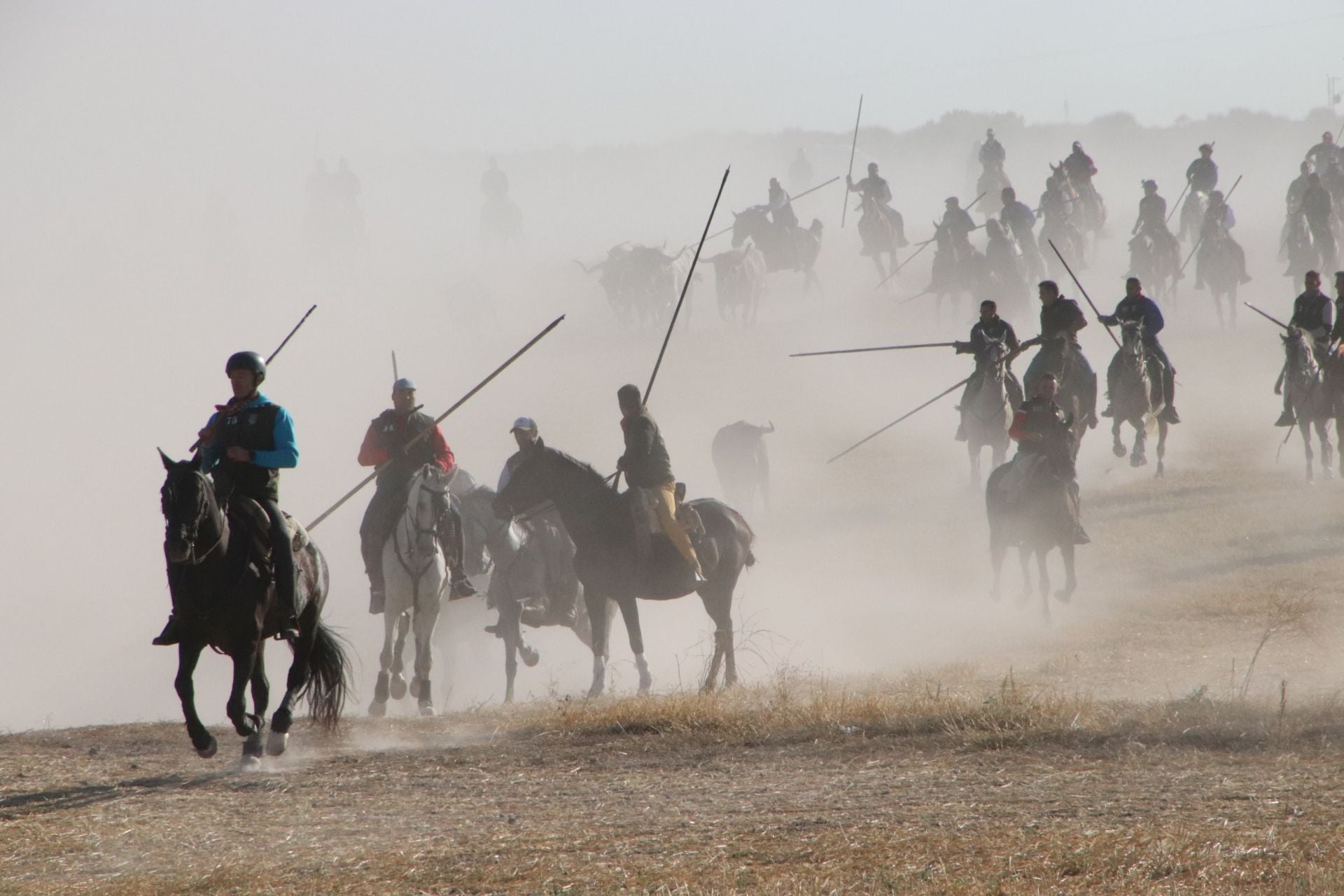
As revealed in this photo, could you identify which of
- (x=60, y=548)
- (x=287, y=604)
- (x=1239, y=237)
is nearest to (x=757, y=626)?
(x=287, y=604)

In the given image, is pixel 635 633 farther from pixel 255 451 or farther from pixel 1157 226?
pixel 1157 226

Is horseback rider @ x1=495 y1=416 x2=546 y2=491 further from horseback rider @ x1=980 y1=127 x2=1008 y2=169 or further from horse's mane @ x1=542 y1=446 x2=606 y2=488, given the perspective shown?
horseback rider @ x1=980 y1=127 x2=1008 y2=169

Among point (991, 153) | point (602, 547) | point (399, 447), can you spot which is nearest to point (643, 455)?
point (602, 547)

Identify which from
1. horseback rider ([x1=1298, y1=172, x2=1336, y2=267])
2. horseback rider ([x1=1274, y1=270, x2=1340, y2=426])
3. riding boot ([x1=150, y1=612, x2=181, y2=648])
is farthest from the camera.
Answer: horseback rider ([x1=1298, y1=172, x2=1336, y2=267])

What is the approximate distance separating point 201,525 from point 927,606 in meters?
12.3

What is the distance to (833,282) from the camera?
55.4 metres

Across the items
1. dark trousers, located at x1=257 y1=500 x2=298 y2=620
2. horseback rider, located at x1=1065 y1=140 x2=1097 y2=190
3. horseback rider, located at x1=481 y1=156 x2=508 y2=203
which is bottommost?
dark trousers, located at x1=257 y1=500 x2=298 y2=620

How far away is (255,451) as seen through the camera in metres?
8.79

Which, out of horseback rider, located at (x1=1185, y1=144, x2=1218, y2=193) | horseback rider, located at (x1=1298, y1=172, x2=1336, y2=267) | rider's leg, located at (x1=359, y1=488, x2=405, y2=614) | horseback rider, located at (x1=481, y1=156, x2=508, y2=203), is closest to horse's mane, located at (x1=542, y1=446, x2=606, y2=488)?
rider's leg, located at (x1=359, y1=488, x2=405, y2=614)

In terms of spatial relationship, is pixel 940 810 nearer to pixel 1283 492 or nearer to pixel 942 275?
pixel 1283 492

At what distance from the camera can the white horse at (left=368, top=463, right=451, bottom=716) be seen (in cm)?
1303

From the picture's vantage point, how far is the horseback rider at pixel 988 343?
20.2 m

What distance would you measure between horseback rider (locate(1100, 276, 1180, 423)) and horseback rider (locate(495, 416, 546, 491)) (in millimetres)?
10426

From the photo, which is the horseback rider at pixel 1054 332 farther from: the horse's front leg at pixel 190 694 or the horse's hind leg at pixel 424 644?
the horse's front leg at pixel 190 694
